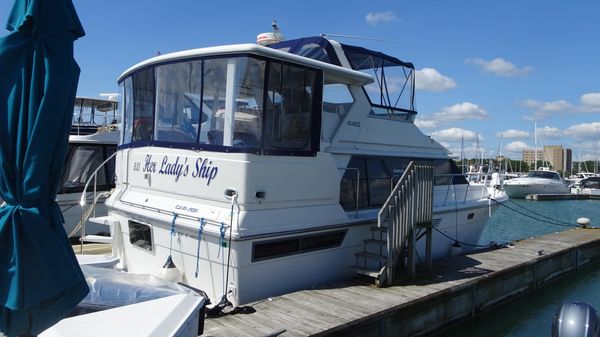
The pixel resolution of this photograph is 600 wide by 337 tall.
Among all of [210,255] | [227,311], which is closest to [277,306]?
[227,311]

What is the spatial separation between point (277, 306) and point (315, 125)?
7.85ft

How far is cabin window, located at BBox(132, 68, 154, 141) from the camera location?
7062 mm

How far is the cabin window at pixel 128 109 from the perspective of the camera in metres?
7.55

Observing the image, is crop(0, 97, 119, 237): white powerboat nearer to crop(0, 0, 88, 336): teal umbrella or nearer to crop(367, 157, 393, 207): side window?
crop(367, 157, 393, 207): side window

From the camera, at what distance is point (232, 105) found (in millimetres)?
6012

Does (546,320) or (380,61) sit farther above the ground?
(380,61)

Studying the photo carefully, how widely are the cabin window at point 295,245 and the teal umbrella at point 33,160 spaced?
3166mm

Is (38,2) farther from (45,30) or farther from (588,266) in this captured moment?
(588,266)

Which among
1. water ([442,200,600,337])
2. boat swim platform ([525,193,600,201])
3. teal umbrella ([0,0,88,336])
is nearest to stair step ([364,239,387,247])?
water ([442,200,600,337])

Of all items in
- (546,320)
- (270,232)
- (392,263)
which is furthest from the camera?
(546,320)

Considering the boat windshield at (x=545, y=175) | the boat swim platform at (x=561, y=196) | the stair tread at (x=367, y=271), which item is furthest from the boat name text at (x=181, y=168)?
the boat windshield at (x=545, y=175)

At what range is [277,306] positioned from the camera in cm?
589

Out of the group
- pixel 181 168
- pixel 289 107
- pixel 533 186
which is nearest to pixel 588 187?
pixel 533 186

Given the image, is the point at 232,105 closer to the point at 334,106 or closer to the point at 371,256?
the point at 334,106
